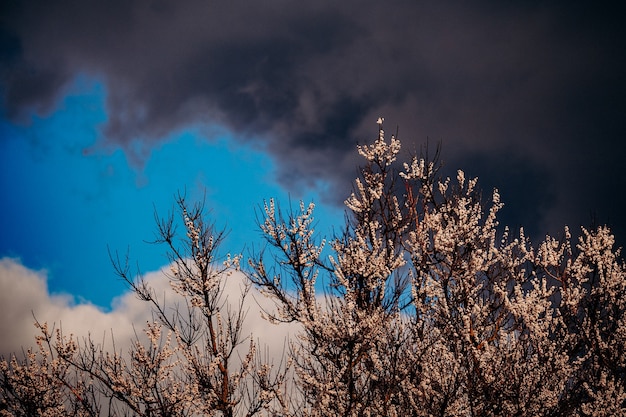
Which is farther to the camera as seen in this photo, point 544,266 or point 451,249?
point 544,266

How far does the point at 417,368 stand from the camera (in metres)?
9.96

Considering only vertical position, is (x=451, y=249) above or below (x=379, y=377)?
above

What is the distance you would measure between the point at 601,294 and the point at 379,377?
24.1ft

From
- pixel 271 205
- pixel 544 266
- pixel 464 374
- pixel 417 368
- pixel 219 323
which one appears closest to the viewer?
pixel 464 374

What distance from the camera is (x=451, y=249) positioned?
400 inches

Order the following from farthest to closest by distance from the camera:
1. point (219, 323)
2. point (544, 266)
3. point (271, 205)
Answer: point (544, 266) → point (271, 205) → point (219, 323)

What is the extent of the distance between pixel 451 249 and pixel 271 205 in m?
4.69

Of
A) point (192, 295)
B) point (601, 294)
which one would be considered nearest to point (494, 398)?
point (601, 294)

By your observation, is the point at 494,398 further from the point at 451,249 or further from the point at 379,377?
the point at 451,249

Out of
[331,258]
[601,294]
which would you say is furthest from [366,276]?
[601,294]

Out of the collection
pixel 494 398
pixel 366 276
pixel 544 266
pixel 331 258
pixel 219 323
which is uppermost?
pixel 544 266

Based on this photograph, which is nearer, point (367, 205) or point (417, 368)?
point (417, 368)

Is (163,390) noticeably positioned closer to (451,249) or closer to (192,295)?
(192,295)

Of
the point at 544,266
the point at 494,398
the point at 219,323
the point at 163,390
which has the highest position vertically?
the point at 544,266
